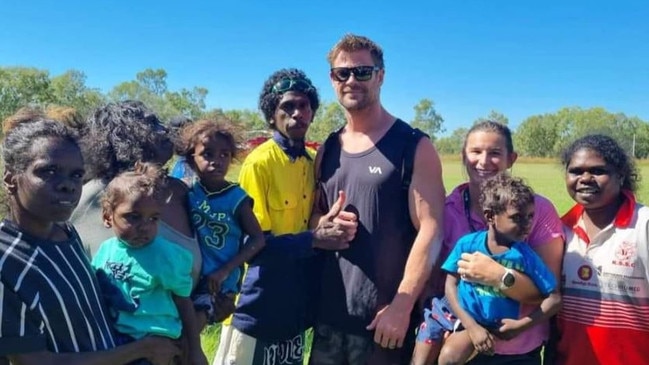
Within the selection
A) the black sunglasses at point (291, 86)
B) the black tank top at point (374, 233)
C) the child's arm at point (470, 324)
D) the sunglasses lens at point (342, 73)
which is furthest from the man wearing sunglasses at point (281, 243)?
the child's arm at point (470, 324)

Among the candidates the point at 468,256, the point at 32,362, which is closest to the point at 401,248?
the point at 468,256

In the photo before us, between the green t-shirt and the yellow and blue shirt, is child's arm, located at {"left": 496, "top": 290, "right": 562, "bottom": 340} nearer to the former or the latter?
the yellow and blue shirt

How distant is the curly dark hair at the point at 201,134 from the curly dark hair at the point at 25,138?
110cm

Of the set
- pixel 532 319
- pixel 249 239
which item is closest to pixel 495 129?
pixel 532 319

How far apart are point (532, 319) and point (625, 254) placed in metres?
0.60

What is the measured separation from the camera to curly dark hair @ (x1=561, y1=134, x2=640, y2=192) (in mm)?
3295

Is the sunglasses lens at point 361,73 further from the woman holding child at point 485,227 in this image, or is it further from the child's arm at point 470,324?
the child's arm at point 470,324

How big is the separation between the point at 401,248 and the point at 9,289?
2148mm

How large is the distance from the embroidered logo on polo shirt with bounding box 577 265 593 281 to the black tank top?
3.08 ft

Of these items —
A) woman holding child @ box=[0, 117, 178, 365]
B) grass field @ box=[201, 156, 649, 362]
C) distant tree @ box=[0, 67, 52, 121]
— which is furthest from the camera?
distant tree @ box=[0, 67, 52, 121]

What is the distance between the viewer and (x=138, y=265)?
2650 mm

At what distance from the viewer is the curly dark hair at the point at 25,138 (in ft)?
7.23

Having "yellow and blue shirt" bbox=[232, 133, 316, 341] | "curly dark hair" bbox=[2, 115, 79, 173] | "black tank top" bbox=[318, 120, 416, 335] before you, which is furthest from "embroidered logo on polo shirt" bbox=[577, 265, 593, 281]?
"curly dark hair" bbox=[2, 115, 79, 173]

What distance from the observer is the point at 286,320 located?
3.64 metres
